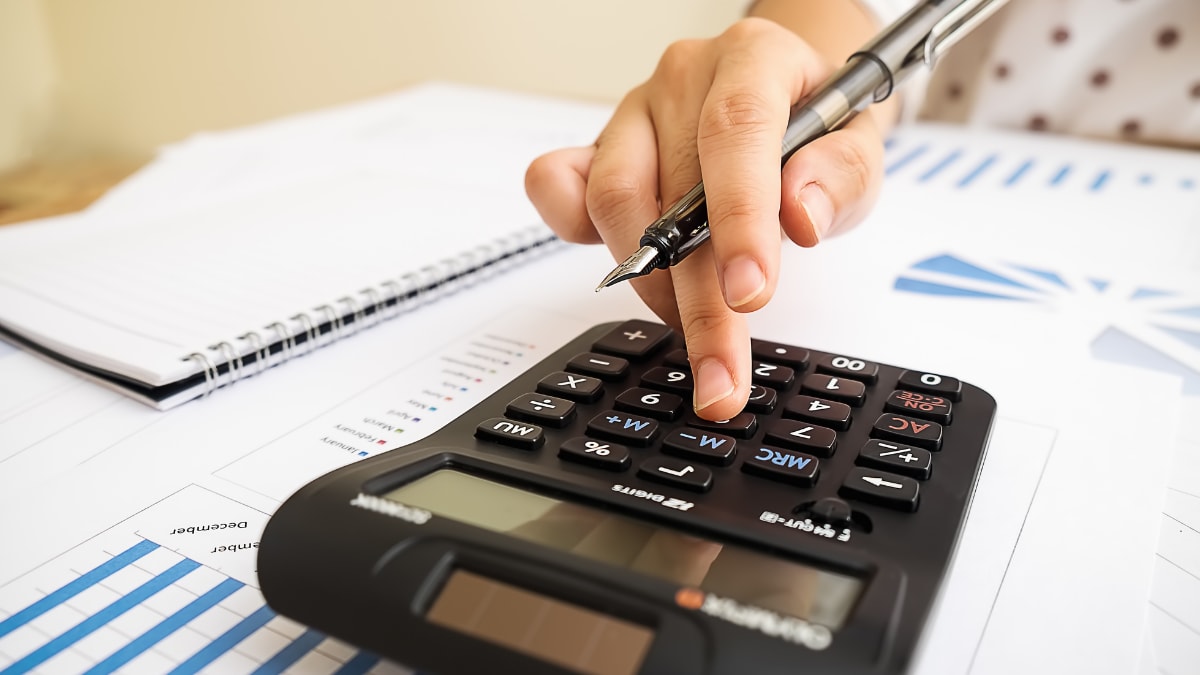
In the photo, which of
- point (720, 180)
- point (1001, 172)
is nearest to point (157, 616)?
point (720, 180)

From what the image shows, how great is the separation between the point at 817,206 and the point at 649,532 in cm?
19

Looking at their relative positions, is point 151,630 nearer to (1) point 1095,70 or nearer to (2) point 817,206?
(2) point 817,206

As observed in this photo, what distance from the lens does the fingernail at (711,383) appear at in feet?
1.04

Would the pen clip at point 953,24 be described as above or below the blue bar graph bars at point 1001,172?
below

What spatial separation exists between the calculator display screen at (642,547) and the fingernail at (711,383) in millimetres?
64

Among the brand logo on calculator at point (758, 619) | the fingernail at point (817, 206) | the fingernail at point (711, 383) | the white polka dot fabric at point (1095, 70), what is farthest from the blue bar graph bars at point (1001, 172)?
the brand logo on calculator at point (758, 619)

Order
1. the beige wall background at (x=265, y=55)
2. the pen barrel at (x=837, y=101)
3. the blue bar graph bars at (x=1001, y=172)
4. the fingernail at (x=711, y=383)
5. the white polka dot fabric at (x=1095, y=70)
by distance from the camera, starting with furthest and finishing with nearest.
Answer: the beige wall background at (x=265, y=55) < the white polka dot fabric at (x=1095, y=70) < the blue bar graph bars at (x=1001, y=172) < the pen barrel at (x=837, y=101) < the fingernail at (x=711, y=383)

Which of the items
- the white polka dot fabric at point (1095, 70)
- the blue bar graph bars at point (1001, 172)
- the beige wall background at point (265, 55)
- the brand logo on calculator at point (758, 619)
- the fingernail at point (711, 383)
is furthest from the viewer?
the beige wall background at point (265, 55)

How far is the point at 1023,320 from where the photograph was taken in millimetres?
460

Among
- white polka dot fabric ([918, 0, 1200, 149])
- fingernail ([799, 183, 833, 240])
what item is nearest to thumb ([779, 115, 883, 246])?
fingernail ([799, 183, 833, 240])

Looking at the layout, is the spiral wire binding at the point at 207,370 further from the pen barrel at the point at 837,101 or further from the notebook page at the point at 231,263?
the pen barrel at the point at 837,101

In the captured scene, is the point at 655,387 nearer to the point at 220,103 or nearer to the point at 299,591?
the point at 299,591

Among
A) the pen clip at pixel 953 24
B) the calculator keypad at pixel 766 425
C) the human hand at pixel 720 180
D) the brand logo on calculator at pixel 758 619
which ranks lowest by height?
the brand logo on calculator at pixel 758 619

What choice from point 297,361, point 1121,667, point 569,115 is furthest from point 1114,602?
point 569,115
